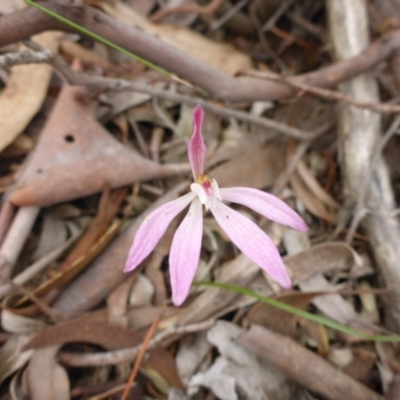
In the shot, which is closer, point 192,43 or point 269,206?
point 269,206

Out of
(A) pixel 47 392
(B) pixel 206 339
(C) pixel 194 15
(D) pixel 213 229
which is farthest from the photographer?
(C) pixel 194 15

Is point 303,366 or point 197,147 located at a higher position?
point 197,147

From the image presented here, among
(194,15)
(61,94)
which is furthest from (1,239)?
(194,15)

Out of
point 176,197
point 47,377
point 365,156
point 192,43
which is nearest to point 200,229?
point 176,197

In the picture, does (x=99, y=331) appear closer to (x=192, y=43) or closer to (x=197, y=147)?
(x=197, y=147)

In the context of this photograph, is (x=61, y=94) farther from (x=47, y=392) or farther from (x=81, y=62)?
(x=47, y=392)

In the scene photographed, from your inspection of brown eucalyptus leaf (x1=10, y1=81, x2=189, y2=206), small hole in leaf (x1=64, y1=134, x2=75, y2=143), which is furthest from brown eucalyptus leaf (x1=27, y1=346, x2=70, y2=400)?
small hole in leaf (x1=64, y1=134, x2=75, y2=143)

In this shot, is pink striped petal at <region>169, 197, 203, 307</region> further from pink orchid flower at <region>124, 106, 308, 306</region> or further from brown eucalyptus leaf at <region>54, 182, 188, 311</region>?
brown eucalyptus leaf at <region>54, 182, 188, 311</region>
